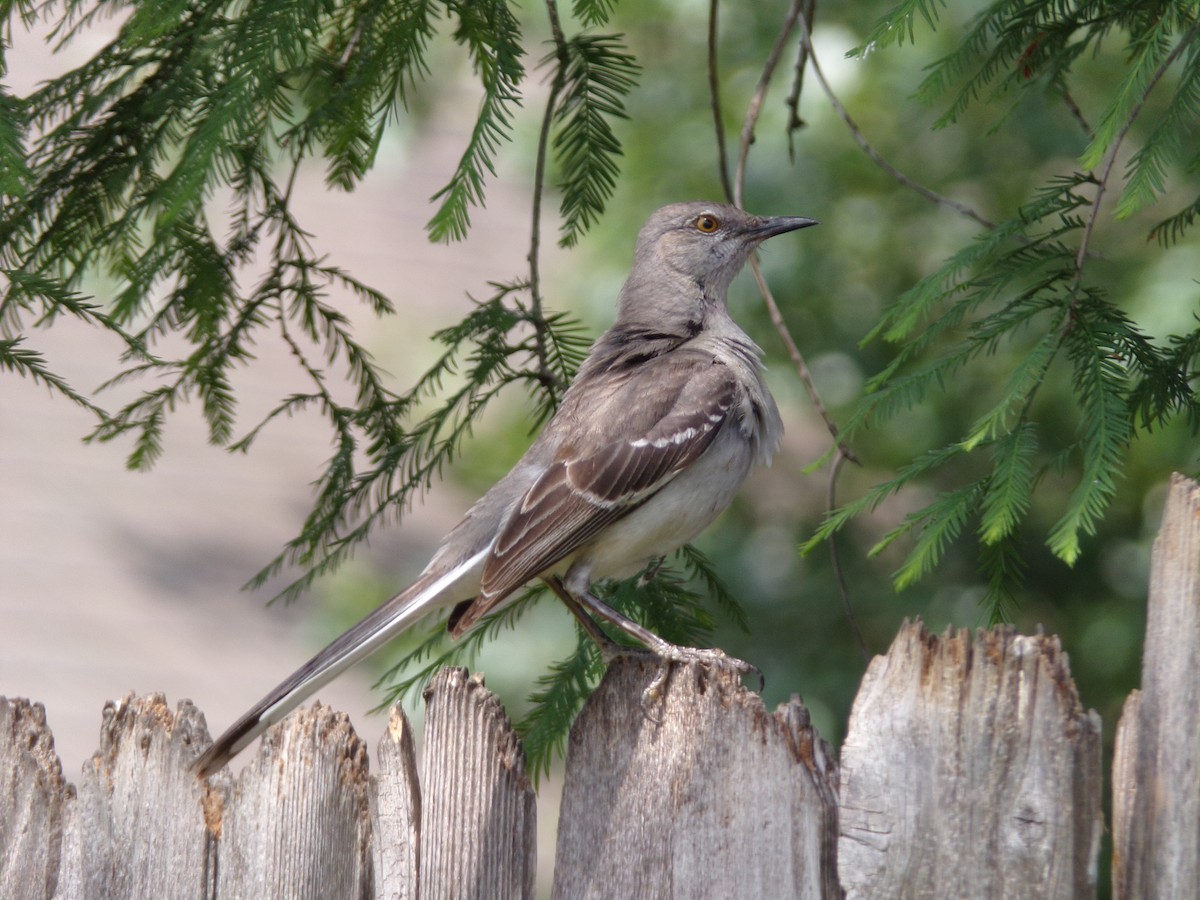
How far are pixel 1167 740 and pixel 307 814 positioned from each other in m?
1.61

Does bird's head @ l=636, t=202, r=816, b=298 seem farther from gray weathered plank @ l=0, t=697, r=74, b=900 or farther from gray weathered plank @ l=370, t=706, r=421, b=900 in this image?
gray weathered plank @ l=0, t=697, r=74, b=900

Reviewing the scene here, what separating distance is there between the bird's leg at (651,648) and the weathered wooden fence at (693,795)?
6 cm

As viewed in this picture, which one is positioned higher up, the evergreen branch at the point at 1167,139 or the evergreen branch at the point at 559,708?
the evergreen branch at the point at 1167,139

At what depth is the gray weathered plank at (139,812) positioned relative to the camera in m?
2.77

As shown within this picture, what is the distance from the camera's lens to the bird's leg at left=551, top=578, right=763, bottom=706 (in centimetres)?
274

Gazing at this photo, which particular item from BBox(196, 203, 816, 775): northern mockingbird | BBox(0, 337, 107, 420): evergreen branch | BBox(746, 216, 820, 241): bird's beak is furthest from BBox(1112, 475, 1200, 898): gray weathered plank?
BBox(746, 216, 820, 241): bird's beak

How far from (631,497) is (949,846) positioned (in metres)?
1.91

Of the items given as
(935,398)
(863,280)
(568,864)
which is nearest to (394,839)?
(568,864)

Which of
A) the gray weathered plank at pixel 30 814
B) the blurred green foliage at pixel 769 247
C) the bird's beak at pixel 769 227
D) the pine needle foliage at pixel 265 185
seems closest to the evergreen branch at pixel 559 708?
the pine needle foliage at pixel 265 185

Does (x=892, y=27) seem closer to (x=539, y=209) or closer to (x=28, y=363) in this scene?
(x=539, y=209)

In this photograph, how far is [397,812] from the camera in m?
2.68

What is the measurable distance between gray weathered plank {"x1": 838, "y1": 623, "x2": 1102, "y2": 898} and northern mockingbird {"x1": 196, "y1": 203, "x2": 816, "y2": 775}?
4.42 feet

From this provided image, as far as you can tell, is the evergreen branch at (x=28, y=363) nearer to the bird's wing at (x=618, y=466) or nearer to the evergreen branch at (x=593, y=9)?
the bird's wing at (x=618, y=466)

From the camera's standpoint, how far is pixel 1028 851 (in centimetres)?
221
